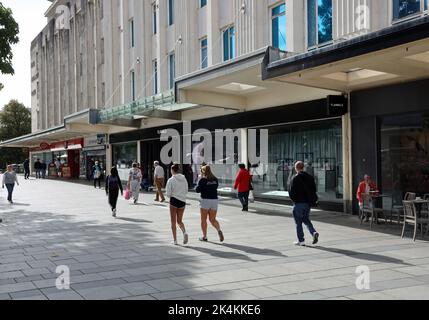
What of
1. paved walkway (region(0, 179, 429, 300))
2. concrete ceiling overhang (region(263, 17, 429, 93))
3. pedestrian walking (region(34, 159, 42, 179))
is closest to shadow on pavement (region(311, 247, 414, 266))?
paved walkway (region(0, 179, 429, 300))

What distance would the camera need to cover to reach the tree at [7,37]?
54.5 feet

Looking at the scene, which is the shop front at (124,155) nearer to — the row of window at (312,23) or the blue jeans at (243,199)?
the row of window at (312,23)

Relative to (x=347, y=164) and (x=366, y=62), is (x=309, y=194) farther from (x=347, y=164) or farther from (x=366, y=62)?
(x=347, y=164)

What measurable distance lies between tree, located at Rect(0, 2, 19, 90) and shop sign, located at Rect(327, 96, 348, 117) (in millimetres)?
10880

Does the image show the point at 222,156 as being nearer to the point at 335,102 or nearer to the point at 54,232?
the point at 335,102

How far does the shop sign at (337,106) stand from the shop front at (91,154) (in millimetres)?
22736

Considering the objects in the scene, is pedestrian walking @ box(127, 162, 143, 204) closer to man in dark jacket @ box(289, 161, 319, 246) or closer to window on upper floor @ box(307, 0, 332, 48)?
window on upper floor @ box(307, 0, 332, 48)


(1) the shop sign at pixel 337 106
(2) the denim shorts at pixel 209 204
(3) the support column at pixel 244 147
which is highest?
(1) the shop sign at pixel 337 106

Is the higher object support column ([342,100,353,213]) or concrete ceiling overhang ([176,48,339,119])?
concrete ceiling overhang ([176,48,339,119])

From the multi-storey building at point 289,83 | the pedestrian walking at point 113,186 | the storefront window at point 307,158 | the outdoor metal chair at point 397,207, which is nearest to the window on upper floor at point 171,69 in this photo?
the multi-storey building at point 289,83

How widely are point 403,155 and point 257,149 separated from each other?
6.52m

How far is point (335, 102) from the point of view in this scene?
47.3 ft

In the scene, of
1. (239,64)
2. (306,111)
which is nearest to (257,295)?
(239,64)

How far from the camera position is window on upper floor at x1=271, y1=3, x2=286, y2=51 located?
55.3 feet
